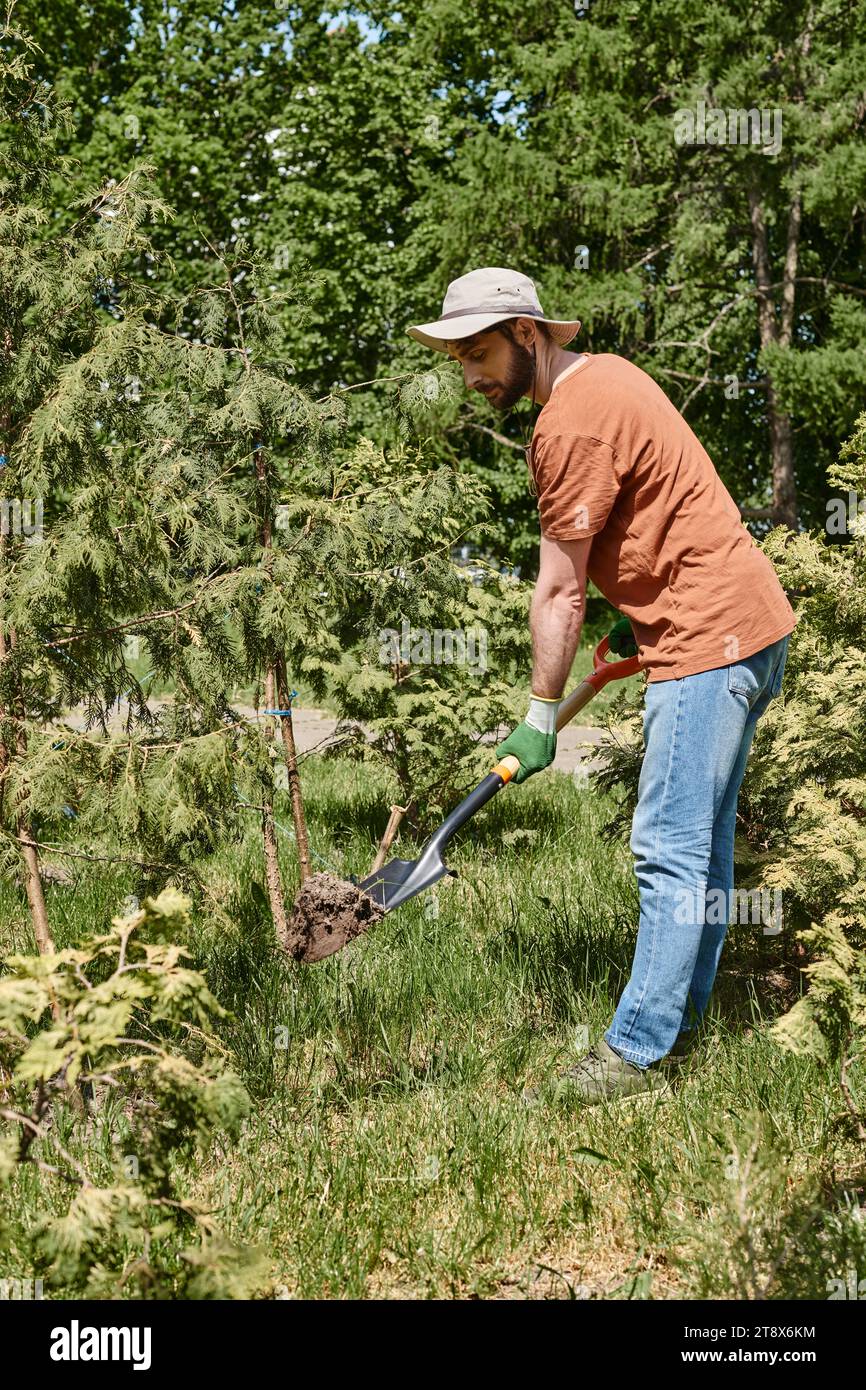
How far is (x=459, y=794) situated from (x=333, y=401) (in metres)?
2.37

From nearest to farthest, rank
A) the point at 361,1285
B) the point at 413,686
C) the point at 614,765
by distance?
the point at 361,1285 < the point at 614,765 < the point at 413,686

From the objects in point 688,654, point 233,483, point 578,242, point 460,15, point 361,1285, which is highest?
point 460,15

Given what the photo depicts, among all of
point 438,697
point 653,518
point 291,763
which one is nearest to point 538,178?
point 438,697

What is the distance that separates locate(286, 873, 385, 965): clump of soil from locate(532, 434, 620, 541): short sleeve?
1112 millimetres

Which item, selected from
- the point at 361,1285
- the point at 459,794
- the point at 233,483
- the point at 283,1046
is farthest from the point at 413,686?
the point at 361,1285

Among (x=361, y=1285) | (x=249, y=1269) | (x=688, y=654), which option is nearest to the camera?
(x=249, y=1269)

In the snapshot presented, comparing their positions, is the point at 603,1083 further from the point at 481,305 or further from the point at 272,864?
the point at 481,305

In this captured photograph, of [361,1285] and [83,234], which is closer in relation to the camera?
[361,1285]

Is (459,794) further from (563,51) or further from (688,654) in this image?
(563,51)

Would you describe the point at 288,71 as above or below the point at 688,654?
above

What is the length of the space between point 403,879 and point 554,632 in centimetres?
83

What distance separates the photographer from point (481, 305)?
3.01 metres

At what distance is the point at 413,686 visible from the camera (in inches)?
234

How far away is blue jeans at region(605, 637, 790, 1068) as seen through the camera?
120 inches
